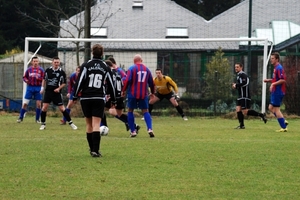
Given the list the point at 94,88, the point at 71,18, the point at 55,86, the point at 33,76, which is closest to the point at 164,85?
the point at 33,76

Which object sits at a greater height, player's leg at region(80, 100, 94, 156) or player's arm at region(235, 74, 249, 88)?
player's arm at region(235, 74, 249, 88)

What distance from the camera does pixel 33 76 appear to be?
67.1 ft

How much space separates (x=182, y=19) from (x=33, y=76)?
31.1 meters

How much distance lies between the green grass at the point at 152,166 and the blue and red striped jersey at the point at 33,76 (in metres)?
3.82

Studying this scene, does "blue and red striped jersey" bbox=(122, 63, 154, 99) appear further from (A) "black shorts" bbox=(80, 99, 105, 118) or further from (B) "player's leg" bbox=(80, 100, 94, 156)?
(A) "black shorts" bbox=(80, 99, 105, 118)

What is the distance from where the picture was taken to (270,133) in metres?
17.4

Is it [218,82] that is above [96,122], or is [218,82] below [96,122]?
above

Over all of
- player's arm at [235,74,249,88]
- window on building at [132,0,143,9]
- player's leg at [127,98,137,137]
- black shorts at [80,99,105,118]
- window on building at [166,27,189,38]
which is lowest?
player's leg at [127,98,137,137]

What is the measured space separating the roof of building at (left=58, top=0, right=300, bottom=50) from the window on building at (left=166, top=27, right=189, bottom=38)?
26 cm

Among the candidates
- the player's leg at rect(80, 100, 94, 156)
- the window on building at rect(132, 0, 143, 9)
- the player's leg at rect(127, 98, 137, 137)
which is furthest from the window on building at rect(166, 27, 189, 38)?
the player's leg at rect(80, 100, 94, 156)

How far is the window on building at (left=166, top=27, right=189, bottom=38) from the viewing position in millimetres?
49384

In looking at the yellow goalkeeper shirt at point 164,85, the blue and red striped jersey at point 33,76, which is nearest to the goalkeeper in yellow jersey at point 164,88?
the yellow goalkeeper shirt at point 164,85

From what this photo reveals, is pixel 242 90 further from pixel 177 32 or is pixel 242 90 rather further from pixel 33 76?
pixel 177 32

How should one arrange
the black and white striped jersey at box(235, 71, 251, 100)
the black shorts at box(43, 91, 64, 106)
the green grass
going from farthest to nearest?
the black and white striped jersey at box(235, 71, 251, 100)
the black shorts at box(43, 91, 64, 106)
the green grass
